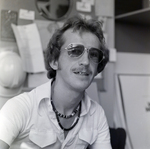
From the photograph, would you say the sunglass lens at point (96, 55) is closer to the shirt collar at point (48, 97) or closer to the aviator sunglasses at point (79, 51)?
the aviator sunglasses at point (79, 51)

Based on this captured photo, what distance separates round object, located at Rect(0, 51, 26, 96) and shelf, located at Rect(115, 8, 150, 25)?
0.63 meters

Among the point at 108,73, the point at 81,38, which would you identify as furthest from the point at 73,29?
the point at 108,73

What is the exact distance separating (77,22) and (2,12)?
30cm

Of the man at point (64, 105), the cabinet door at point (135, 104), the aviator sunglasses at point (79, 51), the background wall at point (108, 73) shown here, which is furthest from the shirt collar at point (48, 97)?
the cabinet door at point (135, 104)

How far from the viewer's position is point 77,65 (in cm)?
Result: 66

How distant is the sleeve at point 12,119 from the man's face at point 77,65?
133mm

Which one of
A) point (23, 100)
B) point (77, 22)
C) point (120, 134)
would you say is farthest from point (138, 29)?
point (23, 100)

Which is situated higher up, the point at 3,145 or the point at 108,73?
the point at 3,145

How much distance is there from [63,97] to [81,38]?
0.17 metres

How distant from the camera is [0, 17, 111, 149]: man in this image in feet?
2.07

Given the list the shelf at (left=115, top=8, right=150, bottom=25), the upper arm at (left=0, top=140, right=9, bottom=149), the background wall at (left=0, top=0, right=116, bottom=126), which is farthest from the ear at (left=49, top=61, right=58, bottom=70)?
the shelf at (left=115, top=8, right=150, bottom=25)

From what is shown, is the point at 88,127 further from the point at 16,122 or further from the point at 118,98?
the point at 118,98

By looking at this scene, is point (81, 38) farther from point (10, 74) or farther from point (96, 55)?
point (10, 74)

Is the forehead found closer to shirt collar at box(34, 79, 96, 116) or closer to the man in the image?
the man
